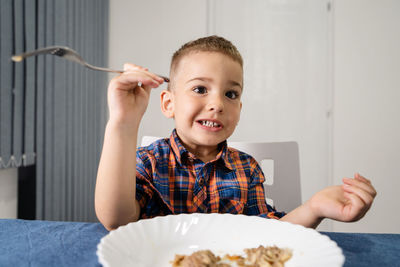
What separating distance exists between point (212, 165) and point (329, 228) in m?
2.20

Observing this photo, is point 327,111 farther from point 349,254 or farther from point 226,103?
point 349,254

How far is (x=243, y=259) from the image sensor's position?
0.43m

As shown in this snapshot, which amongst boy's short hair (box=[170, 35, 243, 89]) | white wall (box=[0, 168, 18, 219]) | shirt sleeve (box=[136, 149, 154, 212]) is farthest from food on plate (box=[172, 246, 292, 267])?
white wall (box=[0, 168, 18, 219])

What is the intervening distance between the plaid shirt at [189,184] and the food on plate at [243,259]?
1.26 ft

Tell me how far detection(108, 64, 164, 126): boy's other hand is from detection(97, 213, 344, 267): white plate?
0.77 ft

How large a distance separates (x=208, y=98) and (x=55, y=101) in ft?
4.72

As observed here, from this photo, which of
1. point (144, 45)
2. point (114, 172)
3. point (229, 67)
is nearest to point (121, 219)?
point (114, 172)

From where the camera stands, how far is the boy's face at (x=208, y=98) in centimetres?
82

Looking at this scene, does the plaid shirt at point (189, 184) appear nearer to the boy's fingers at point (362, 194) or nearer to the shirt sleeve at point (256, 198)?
the shirt sleeve at point (256, 198)

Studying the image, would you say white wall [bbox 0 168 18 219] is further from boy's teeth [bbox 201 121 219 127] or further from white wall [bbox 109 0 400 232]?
boy's teeth [bbox 201 121 219 127]

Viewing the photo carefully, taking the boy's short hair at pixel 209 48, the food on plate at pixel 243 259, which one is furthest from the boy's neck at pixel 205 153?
the food on plate at pixel 243 259

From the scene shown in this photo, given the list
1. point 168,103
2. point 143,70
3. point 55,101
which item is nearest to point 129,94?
point 143,70

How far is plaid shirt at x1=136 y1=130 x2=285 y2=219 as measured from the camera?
82 cm

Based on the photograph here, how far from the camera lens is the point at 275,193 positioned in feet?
3.51
